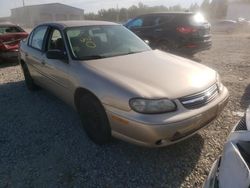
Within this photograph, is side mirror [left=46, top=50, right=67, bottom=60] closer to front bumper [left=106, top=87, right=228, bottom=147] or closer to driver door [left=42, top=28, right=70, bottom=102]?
driver door [left=42, top=28, right=70, bottom=102]

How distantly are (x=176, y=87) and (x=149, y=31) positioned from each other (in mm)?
6014

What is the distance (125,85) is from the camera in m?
2.69

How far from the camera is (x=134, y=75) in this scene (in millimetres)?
2926

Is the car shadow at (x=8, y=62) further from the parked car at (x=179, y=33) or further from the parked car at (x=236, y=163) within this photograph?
the parked car at (x=236, y=163)

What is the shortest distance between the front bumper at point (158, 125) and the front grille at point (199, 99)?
0.05 m

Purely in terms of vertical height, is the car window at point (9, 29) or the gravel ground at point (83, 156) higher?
the car window at point (9, 29)

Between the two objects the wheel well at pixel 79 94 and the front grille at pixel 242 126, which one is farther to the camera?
the wheel well at pixel 79 94

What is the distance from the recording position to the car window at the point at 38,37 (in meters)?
4.46

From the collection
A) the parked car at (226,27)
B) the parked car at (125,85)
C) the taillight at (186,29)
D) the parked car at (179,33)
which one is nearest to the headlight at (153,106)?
Answer: the parked car at (125,85)

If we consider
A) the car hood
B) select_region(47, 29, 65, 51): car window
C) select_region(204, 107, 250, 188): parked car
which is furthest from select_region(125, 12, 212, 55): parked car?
select_region(204, 107, 250, 188): parked car

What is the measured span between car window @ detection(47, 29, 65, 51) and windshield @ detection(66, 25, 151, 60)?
20cm

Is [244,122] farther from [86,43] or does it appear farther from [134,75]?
[86,43]

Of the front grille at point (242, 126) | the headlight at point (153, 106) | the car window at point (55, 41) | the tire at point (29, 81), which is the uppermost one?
the car window at point (55, 41)

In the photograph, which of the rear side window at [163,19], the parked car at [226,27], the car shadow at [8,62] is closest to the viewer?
the rear side window at [163,19]
